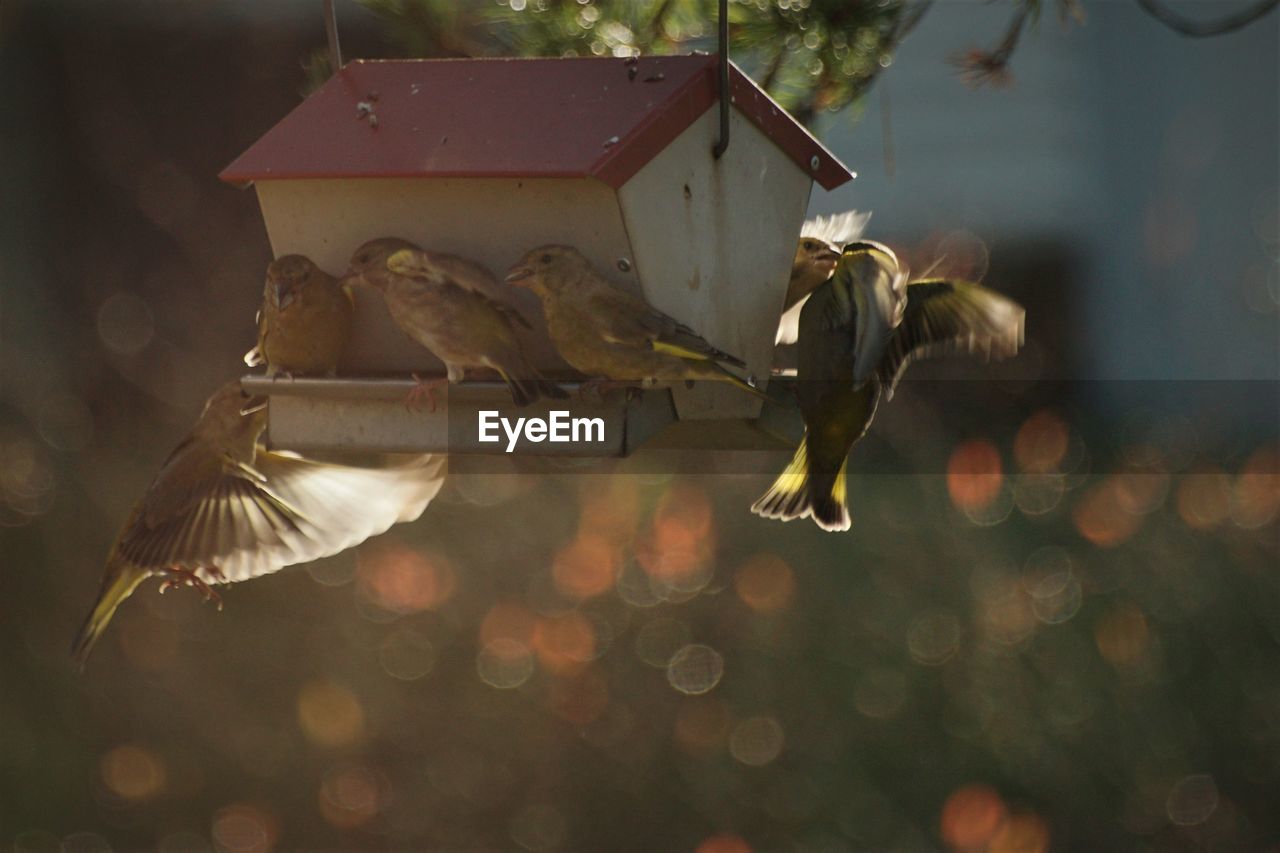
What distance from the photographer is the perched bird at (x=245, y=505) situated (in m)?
3.34

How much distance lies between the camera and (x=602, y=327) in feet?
9.11

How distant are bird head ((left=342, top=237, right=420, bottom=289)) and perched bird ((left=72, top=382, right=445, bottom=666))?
57 centimetres

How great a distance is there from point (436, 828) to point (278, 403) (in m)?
3.04

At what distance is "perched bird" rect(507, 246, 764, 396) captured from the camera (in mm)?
2785

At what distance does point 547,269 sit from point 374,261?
36 centimetres

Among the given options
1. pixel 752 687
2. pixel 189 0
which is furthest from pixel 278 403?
pixel 189 0

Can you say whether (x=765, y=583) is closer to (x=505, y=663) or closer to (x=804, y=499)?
(x=505, y=663)

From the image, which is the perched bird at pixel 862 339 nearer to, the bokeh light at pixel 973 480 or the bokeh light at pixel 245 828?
the bokeh light at pixel 973 480

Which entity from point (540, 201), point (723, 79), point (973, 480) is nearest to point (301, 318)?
point (540, 201)

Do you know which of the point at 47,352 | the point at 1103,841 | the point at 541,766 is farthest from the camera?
the point at 47,352

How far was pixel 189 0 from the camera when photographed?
895cm

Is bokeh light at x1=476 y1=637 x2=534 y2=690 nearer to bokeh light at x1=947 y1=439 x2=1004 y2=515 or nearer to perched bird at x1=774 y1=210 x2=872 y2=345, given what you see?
bokeh light at x1=947 y1=439 x2=1004 y2=515

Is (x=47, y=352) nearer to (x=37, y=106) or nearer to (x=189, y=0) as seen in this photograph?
(x=37, y=106)

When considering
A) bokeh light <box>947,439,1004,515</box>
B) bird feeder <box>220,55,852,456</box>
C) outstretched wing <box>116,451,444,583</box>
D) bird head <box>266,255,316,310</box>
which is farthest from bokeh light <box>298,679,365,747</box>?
bird head <box>266,255,316,310</box>
